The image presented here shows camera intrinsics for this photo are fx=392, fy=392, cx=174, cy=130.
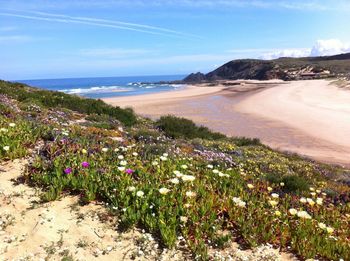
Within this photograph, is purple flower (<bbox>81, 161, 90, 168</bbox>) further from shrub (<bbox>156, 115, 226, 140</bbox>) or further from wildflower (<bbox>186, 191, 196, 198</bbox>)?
shrub (<bbox>156, 115, 226, 140</bbox>)

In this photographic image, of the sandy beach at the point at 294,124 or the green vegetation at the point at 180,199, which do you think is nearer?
the green vegetation at the point at 180,199

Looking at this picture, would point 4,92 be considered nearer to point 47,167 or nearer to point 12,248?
point 47,167

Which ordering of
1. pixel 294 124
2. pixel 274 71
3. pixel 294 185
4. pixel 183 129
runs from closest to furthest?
pixel 294 185 < pixel 183 129 < pixel 294 124 < pixel 274 71

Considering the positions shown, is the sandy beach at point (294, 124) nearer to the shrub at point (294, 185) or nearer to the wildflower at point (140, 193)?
the shrub at point (294, 185)

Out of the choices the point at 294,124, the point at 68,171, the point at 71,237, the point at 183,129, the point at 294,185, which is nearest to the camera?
the point at 71,237

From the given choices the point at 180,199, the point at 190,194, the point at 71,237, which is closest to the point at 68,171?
the point at 71,237

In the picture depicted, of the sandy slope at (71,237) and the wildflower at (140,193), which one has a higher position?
the wildflower at (140,193)

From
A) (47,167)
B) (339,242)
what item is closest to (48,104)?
(47,167)

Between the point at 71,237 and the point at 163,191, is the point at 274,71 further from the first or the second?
the point at 71,237

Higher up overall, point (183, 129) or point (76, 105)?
point (76, 105)

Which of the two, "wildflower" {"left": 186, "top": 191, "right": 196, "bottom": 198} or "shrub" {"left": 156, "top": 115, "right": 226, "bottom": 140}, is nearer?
"wildflower" {"left": 186, "top": 191, "right": 196, "bottom": 198}

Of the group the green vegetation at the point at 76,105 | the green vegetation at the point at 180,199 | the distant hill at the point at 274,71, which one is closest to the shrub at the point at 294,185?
the green vegetation at the point at 180,199

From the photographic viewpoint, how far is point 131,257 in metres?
4.42

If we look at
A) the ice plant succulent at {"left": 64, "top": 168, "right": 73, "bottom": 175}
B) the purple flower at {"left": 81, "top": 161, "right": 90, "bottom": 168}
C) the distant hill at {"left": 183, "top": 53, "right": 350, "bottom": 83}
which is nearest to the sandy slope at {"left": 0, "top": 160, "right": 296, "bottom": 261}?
the ice plant succulent at {"left": 64, "top": 168, "right": 73, "bottom": 175}
